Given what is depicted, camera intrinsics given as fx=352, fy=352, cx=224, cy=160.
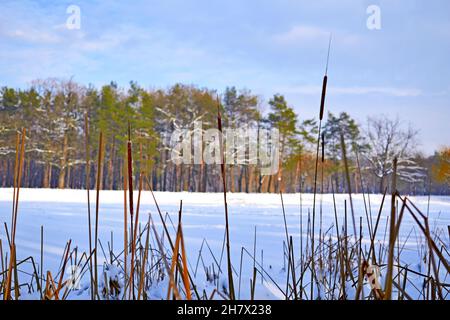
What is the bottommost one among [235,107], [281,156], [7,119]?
[281,156]

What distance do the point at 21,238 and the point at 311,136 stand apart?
21191 mm

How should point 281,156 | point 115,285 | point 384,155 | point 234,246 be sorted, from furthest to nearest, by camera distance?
point 281,156 < point 384,155 < point 234,246 < point 115,285

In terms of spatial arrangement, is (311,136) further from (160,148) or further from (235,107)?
(160,148)

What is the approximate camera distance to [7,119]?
706 inches

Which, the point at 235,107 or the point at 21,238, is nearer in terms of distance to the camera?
the point at 21,238

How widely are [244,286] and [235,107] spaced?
68.2 ft

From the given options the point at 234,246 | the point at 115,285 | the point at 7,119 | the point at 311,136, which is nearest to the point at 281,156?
the point at 311,136

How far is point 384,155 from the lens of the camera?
67.5 ft

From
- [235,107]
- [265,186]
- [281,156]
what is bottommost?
[265,186]
